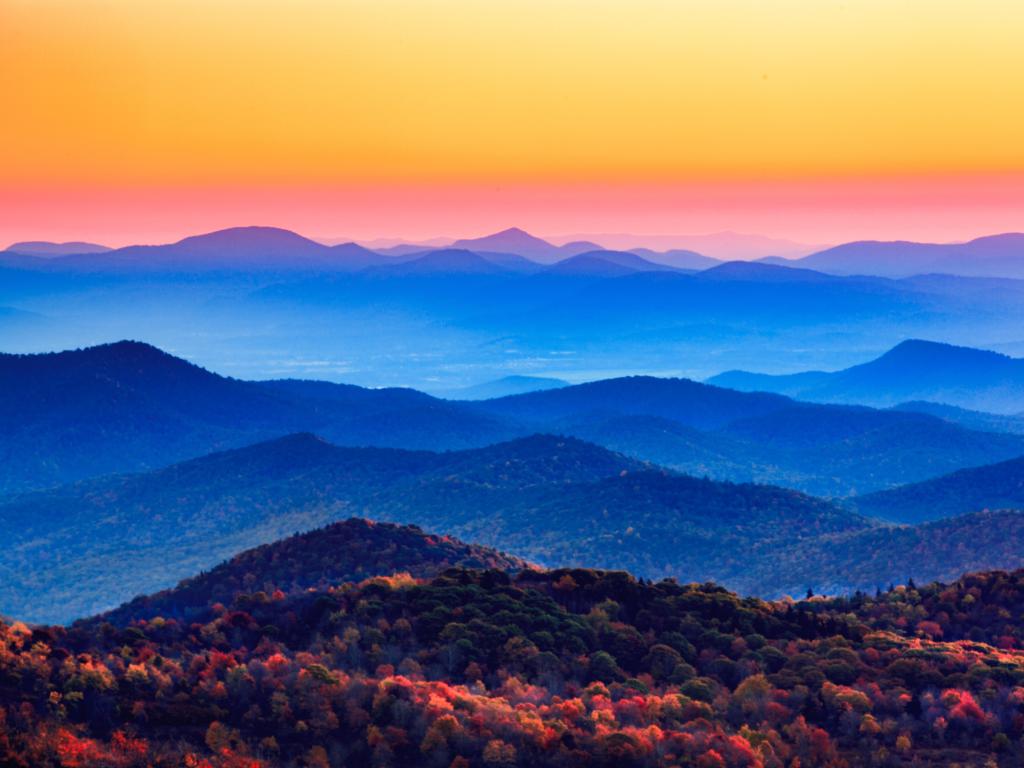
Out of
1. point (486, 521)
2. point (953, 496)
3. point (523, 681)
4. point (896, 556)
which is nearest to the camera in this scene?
point (523, 681)

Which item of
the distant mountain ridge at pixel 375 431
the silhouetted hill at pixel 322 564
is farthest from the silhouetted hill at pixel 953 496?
the silhouetted hill at pixel 322 564

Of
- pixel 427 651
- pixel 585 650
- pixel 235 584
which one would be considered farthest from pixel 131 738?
pixel 235 584

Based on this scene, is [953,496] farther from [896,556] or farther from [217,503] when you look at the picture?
[217,503]

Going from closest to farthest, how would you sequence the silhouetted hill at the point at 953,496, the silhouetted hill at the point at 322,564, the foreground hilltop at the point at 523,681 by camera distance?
the foreground hilltop at the point at 523,681 < the silhouetted hill at the point at 322,564 < the silhouetted hill at the point at 953,496

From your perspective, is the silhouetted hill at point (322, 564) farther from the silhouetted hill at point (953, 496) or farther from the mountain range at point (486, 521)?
the silhouetted hill at point (953, 496)

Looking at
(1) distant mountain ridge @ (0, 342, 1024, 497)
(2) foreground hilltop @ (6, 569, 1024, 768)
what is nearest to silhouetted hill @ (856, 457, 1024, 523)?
(1) distant mountain ridge @ (0, 342, 1024, 497)

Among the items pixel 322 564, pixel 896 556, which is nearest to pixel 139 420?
pixel 322 564

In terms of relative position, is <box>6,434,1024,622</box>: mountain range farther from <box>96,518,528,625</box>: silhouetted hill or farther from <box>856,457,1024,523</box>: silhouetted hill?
<box>96,518,528,625</box>: silhouetted hill
